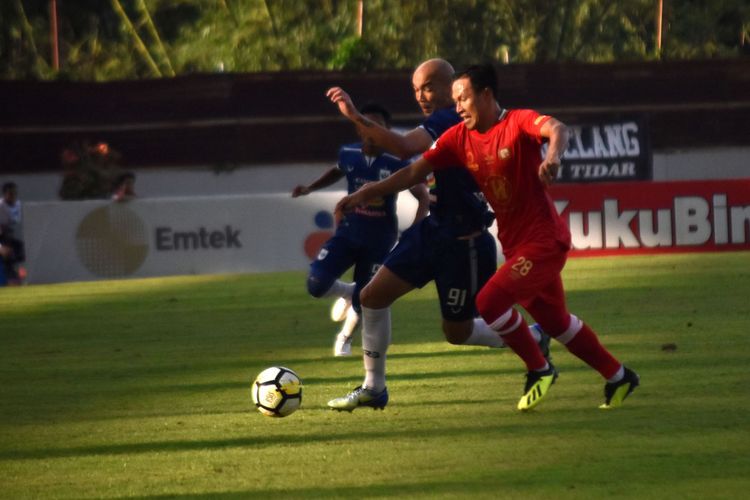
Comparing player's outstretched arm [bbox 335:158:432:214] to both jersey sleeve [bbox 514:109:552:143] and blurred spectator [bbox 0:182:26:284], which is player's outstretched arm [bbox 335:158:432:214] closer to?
jersey sleeve [bbox 514:109:552:143]

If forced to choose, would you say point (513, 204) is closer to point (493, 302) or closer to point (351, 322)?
point (493, 302)

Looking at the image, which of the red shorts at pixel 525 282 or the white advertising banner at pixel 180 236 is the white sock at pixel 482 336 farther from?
the white advertising banner at pixel 180 236

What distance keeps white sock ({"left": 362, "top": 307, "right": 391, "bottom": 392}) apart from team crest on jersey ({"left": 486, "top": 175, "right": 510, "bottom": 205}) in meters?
1.21

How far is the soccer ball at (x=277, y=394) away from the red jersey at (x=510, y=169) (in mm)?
1555

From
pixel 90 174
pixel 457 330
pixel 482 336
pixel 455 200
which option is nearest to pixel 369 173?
pixel 482 336

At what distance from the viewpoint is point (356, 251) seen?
12.2m

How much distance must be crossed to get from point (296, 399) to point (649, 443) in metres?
2.33

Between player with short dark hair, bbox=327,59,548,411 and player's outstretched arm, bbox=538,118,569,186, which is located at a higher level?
player's outstretched arm, bbox=538,118,569,186

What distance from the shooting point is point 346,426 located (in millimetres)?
8547

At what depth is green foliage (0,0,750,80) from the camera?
135 feet

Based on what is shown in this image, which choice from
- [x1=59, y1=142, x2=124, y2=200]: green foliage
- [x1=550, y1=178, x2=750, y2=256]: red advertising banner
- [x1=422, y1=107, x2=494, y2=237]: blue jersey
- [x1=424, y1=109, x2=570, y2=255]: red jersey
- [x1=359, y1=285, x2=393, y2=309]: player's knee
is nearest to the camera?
[x1=424, y1=109, x2=570, y2=255]: red jersey

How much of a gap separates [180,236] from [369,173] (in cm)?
1179

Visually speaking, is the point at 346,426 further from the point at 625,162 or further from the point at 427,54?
the point at 427,54

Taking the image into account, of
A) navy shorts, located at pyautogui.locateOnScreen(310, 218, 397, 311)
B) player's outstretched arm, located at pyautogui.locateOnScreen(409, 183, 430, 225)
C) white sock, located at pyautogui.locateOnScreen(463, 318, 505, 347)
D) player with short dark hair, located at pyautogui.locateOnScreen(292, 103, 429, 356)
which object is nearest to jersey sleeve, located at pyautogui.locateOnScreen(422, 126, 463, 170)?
white sock, located at pyautogui.locateOnScreen(463, 318, 505, 347)
